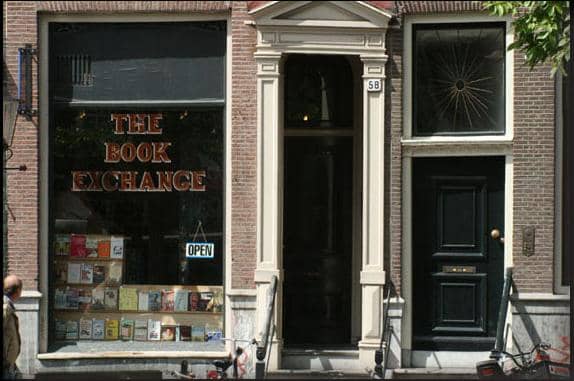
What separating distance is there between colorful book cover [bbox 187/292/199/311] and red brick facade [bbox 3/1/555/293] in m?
0.57

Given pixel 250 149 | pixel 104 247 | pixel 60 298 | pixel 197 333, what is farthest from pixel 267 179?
pixel 60 298

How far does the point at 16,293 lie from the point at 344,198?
4.81m

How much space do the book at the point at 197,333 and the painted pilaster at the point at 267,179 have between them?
0.78 m

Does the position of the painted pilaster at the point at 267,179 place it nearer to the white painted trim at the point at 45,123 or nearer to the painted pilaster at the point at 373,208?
the white painted trim at the point at 45,123

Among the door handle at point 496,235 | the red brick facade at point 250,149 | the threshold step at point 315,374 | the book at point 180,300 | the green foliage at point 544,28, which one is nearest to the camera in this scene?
the green foliage at point 544,28

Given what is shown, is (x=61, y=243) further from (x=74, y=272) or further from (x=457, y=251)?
(x=457, y=251)

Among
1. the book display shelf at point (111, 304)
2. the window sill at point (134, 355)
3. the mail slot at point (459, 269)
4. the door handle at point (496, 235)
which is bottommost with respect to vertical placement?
the window sill at point (134, 355)

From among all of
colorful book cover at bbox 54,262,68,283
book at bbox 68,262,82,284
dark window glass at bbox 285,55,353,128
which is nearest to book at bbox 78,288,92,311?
book at bbox 68,262,82,284

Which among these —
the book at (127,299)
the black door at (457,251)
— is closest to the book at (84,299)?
the book at (127,299)

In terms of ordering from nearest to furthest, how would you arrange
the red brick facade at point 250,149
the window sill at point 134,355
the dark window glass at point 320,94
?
the red brick facade at point 250,149 < the window sill at point 134,355 < the dark window glass at point 320,94

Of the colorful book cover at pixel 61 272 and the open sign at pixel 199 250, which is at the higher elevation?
the open sign at pixel 199 250

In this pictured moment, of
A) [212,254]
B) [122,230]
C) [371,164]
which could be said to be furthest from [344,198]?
[122,230]

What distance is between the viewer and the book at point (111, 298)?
12.8m

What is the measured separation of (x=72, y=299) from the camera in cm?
1284
